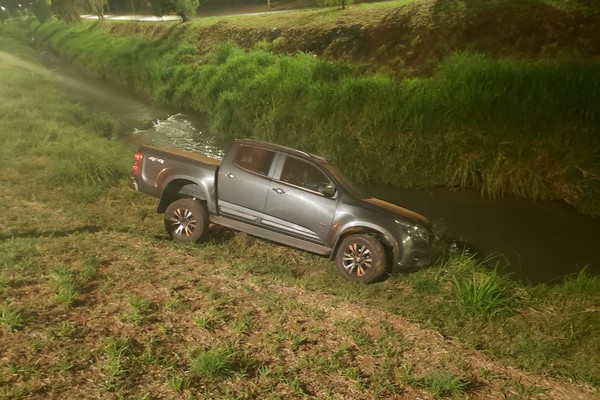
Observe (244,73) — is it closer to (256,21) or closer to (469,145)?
(256,21)

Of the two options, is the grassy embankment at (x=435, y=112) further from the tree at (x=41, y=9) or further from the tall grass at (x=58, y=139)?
the tree at (x=41, y=9)

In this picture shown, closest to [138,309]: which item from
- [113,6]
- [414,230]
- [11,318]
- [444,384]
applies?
[11,318]

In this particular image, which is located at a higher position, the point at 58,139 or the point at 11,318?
the point at 11,318

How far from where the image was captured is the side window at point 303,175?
25.0ft

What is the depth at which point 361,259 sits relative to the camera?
24.0ft

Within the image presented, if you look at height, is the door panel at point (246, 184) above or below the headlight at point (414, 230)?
above

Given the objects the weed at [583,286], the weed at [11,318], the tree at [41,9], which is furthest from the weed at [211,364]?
the tree at [41,9]

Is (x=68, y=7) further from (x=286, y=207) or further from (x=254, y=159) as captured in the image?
(x=286, y=207)

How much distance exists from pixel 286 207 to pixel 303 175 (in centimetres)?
62

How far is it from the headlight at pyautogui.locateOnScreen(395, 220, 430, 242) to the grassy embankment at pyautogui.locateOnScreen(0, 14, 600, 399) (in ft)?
2.28

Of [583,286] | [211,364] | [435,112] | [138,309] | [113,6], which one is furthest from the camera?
[113,6]

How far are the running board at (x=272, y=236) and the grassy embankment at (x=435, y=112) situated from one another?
5.04 metres

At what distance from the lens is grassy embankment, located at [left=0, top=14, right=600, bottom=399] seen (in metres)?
4.58

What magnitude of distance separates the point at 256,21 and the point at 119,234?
53.9 feet
